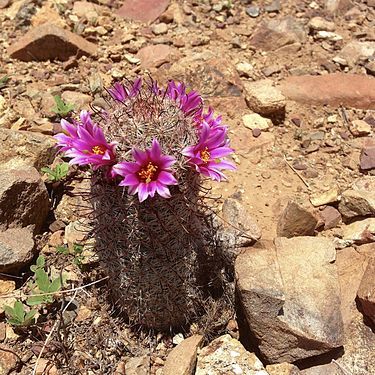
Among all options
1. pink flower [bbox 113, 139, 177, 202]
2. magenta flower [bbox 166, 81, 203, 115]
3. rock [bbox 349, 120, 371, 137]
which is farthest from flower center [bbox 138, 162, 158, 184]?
rock [bbox 349, 120, 371, 137]

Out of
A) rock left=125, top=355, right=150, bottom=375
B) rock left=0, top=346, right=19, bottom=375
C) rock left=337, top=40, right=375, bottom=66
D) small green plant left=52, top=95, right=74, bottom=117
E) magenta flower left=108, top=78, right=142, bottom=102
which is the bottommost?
rock left=0, top=346, right=19, bottom=375

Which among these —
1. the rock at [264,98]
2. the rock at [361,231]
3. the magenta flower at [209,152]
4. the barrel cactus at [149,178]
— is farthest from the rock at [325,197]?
the magenta flower at [209,152]

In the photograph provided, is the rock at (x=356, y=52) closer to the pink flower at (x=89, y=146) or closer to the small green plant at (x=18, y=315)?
the pink flower at (x=89, y=146)

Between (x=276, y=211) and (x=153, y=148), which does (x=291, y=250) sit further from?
(x=153, y=148)

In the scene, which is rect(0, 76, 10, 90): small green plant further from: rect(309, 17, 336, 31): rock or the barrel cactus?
rect(309, 17, 336, 31): rock

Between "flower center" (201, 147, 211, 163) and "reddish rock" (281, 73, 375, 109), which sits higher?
"flower center" (201, 147, 211, 163)

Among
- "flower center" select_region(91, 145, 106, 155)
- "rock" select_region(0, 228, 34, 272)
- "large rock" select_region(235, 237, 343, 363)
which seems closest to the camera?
"flower center" select_region(91, 145, 106, 155)
